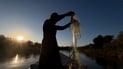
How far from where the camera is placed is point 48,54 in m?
4.04

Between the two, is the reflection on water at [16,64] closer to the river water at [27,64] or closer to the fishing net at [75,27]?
the river water at [27,64]

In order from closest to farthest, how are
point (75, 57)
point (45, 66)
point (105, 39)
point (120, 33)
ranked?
1. point (45, 66)
2. point (75, 57)
3. point (120, 33)
4. point (105, 39)

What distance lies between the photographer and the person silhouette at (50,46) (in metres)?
4.04

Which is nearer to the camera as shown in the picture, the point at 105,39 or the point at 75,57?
the point at 75,57

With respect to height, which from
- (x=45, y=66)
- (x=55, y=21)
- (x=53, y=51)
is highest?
(x=55, y=21)

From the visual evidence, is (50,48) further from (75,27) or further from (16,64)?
(16,64)

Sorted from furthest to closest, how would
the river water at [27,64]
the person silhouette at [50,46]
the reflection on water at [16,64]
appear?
the river water at [27,64] < the reflection on water at [16,64] < the person silhouette at [50,46]

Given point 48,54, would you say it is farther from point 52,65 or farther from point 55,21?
point 55,21

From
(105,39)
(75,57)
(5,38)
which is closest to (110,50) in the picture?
(105,39)

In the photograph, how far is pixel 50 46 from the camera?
4070mm

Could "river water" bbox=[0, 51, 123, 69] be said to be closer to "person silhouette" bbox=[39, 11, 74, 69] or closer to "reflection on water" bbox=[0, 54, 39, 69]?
"reflection on water" bbox=[0, 54, 39, 69]

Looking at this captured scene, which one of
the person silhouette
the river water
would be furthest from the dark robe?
the river water

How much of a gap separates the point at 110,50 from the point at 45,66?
240 feet

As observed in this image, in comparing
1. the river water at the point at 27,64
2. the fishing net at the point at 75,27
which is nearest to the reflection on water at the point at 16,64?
the river water at the point at 27,64
